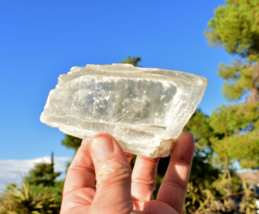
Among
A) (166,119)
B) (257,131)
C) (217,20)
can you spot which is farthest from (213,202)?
(217,20)

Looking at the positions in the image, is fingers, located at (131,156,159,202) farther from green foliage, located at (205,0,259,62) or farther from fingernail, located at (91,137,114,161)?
green foliage, located at (205,0,259,62)

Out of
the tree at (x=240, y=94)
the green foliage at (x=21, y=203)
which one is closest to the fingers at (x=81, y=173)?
the green foliage at (x=21, y=203)

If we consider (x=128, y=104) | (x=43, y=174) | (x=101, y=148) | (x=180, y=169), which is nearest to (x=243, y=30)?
(x=180, y=169)

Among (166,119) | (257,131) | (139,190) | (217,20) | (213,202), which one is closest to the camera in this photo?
(166,119)

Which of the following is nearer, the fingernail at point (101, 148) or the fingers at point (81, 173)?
the fingernail at point (101, 148)

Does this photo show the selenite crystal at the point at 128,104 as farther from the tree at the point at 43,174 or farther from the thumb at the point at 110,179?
the tree at the point at 43,174

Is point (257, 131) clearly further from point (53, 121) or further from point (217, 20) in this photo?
point (53, 121)

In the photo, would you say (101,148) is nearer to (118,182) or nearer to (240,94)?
(118,182)
